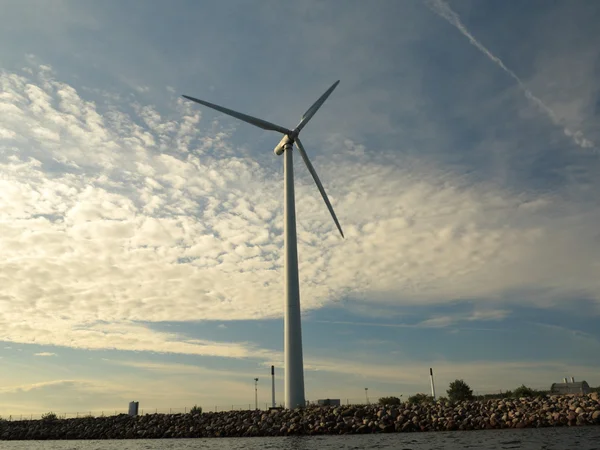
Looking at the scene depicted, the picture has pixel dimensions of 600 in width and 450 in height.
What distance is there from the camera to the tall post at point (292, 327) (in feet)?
182

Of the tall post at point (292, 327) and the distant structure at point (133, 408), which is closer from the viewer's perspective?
the tall post at point (292, 327)

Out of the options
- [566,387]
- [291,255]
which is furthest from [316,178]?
[566,387]

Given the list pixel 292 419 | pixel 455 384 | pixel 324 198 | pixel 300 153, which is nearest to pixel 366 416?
pixel 292 419

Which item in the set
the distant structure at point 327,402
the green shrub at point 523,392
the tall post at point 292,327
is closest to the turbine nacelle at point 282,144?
the tall post at point 292,327

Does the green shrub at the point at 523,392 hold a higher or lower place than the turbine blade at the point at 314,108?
lower

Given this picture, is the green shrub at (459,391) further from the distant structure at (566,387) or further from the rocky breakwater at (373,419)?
the rocky breakwater at (373,419)

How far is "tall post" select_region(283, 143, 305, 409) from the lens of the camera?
55.6 m

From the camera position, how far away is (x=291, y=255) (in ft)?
198

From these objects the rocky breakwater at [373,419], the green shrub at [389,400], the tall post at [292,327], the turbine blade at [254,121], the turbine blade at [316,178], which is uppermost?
the turbine blade at [254,121]

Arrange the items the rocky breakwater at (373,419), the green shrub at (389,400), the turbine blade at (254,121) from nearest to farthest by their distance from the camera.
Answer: the rocky breakwater at (373,419) < the turbine blade at (254,121) < the green shrub at (389,400)

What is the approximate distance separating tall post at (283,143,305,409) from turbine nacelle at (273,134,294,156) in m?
13.1

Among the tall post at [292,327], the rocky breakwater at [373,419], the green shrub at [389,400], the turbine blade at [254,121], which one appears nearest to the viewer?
the rocky breakwater at [373,419]

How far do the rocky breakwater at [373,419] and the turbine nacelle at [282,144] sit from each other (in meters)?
36.8

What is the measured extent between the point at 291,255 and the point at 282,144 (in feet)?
64.8
